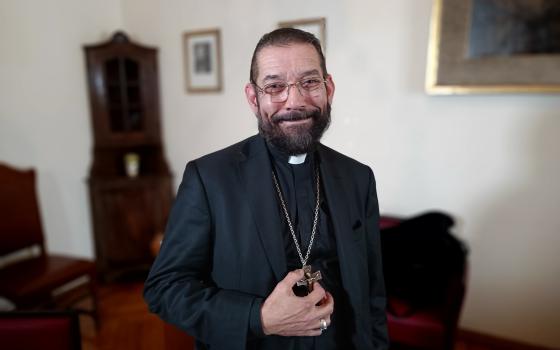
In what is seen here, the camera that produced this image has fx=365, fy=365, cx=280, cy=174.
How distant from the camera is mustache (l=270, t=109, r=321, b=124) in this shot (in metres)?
0.83

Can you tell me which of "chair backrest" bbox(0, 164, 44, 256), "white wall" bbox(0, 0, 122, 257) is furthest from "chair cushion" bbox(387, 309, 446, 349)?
"white wall" bbox(0, 0, 122, 257)

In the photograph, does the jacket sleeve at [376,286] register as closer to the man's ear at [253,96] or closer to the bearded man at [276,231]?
the bearded man at [276,231]

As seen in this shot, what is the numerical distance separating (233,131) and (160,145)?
1.89m

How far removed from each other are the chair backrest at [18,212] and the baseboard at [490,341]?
280cm

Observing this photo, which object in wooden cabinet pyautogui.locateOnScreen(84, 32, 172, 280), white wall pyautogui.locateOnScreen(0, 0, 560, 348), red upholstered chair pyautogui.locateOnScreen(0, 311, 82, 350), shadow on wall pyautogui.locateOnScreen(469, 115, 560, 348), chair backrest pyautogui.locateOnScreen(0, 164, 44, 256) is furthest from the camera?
wooden cabinet pyautogui.locateOnScreen(84, 32, 172, 280)

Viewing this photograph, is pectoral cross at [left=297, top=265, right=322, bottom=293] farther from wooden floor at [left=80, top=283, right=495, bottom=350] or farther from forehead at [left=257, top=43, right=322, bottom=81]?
wooden floor at [left=80, top=283, right=495, bottom=350]

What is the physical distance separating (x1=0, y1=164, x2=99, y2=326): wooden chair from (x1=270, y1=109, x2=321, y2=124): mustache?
6.20 ft

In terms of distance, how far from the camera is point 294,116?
83 cm

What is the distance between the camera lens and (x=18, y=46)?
2.41 m

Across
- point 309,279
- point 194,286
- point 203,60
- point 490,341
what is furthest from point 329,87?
point 490,341

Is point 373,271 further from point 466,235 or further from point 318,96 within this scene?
point 466,235

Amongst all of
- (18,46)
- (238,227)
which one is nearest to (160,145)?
(18,46)

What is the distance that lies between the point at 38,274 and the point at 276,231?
1.93m

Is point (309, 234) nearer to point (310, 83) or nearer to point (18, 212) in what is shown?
point (310, 83)
